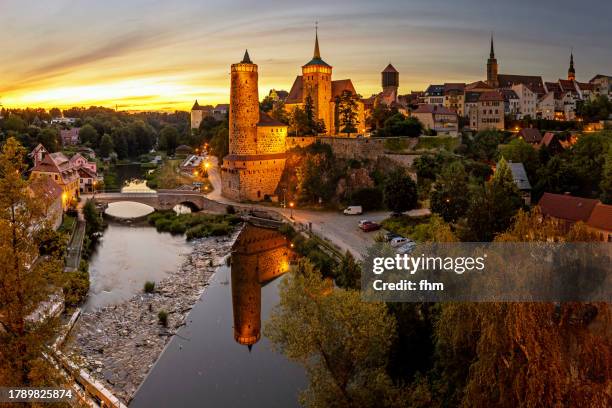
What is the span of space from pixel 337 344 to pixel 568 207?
15833mm

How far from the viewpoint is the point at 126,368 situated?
14539 mm

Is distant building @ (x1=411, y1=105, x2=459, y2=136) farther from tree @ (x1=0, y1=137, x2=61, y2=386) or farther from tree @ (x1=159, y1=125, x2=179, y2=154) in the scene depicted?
tree @ (x1=159, y1=125, x2=179, y2=154)

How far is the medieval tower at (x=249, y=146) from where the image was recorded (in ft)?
117

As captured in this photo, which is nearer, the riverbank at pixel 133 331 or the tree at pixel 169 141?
the riverbank at pixel 133 331

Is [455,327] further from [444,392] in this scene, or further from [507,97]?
[507,97]

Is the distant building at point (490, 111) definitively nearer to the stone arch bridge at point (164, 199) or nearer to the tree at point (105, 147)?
the stone arch bridge at point (164, 199)

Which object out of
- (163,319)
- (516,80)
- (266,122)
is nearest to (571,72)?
(516,80)

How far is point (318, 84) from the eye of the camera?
40156mm

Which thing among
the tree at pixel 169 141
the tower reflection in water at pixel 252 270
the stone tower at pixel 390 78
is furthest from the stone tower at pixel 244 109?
the tree at pixel 169 141

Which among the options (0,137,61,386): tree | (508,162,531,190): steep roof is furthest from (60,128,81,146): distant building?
(0,137,61,386): tree

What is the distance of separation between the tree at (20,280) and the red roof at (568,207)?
786 inches

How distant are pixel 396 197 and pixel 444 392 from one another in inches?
679

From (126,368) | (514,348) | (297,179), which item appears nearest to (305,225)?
(297,179)

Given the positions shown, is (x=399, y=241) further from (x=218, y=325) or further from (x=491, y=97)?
(x=491, y=97)
